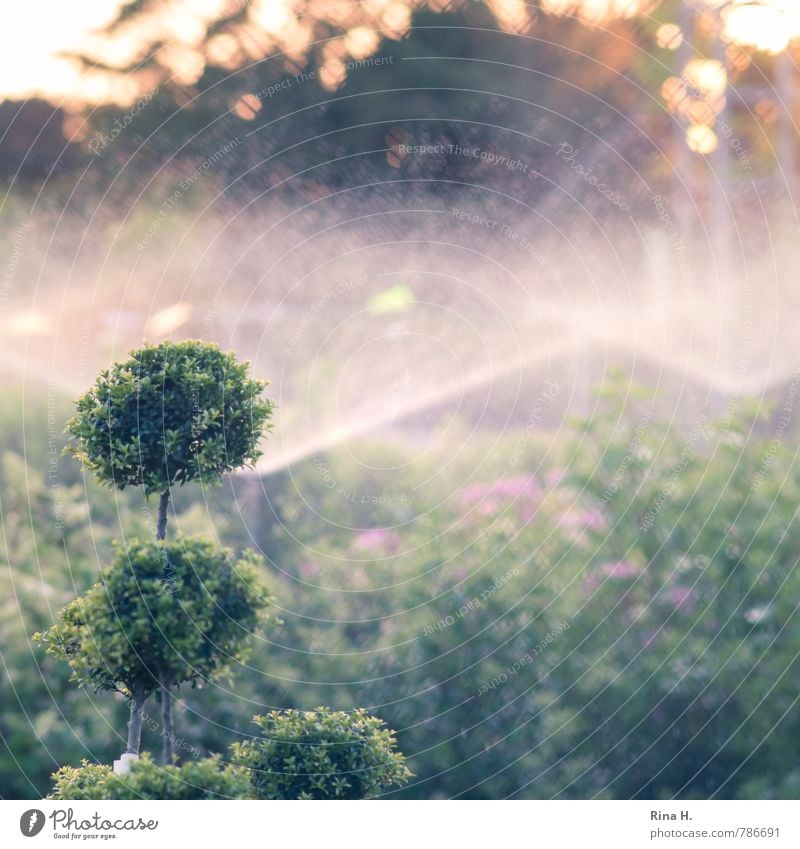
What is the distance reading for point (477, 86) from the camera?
4.34 meters

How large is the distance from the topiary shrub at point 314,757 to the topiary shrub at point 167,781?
0.06 m

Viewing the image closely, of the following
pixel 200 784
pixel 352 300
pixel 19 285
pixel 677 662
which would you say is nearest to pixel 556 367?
pixel 352 300

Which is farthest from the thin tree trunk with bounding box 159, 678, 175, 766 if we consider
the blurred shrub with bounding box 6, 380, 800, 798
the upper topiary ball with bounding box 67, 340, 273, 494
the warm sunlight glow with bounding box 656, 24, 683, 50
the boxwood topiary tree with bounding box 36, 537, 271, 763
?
the warm sunlight glow with bounding box 656, 24, 683, 50

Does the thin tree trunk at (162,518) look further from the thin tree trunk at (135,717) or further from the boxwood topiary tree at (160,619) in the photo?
the thin tree trunk at (135,717)

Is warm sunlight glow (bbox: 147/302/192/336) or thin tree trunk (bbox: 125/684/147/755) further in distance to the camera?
warm sunlight glow (bbox: 147/302/192/336)

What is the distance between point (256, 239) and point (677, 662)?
2.74 metres

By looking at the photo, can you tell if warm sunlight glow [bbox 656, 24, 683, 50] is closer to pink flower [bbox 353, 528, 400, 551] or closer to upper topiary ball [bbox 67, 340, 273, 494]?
pink flower [bbox 353, 528, 400, 551]

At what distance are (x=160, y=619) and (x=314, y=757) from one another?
0.53 meters

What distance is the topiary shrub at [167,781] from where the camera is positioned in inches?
85.8

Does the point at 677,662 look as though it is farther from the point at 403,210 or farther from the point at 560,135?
the point at 560,135

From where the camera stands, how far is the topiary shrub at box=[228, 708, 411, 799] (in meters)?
2.27

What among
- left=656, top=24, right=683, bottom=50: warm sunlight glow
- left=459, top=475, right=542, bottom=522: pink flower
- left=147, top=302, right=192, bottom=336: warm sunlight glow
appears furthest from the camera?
left=147, top=302, right=192, bottom=336: warm sunlight glow

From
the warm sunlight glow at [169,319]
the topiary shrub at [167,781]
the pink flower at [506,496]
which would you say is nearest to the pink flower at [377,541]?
the pink flower at [506,496]
